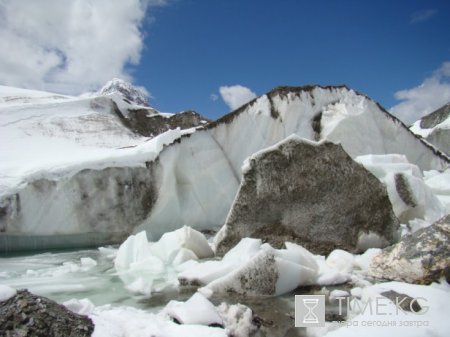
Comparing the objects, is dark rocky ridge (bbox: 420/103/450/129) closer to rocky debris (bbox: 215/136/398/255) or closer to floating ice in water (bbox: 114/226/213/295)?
rocky debris (bbox: 215/136/398/255)

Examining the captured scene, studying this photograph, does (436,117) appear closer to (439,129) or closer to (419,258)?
(439,129)

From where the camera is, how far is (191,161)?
356 inches

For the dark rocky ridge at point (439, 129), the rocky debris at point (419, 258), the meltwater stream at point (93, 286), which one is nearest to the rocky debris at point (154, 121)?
the meltwater stream at point (93, 286)

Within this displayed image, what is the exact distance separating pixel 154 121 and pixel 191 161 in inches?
220

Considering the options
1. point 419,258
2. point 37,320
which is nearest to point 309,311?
point 419,258

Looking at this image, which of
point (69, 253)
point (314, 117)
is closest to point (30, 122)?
point (69, 253)

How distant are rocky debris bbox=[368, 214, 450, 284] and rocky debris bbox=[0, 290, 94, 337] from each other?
2.95m

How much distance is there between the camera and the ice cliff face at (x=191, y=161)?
23.9 ft

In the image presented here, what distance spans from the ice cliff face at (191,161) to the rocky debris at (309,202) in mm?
2450

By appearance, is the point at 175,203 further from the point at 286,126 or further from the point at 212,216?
the point at 286,126

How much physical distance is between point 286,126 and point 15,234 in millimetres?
6282

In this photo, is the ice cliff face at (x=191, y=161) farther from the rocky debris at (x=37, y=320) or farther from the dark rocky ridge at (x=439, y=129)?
the dark rocky ridge at (x=439, y=129)

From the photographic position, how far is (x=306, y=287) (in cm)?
430

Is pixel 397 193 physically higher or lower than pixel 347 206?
higher
